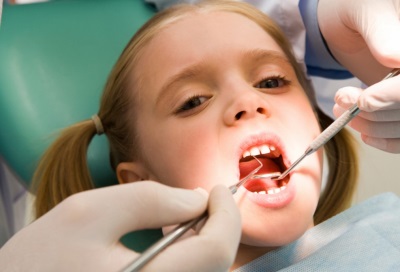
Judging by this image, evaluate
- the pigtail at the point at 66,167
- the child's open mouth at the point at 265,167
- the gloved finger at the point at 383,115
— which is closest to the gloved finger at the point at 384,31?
the gloved finger at the point at 383,115

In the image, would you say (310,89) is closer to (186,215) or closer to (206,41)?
(206,41)

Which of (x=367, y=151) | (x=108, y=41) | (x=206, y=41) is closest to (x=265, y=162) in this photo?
(x=206, y=41)

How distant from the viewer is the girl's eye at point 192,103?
1.17m

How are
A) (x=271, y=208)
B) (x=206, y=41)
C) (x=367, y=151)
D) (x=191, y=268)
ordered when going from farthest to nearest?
1. (x=367, y=151)
2. (x=206, y=41)
3. (x=271, y=208)
4. (x=191, y=268)

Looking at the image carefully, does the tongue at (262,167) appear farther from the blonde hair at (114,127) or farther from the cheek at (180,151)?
the blonde hair at (114,127)

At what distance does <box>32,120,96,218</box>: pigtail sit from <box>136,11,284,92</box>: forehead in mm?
259

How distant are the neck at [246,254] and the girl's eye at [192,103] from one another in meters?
0.34

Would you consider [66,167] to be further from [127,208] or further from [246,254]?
[127,208]

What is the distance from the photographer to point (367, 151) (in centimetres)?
215

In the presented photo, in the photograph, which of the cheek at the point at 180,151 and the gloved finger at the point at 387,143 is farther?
the gloved finger at the point at 387,143

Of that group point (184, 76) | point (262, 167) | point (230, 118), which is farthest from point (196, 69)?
point (262, 167)

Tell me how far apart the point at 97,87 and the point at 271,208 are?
2.52ft

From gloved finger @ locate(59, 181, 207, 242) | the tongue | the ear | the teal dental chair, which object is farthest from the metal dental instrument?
the teal dental chair

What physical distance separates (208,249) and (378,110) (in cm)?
59
